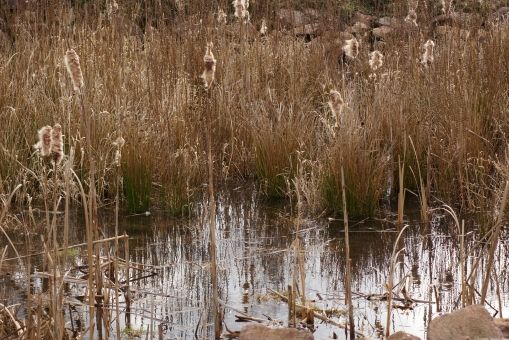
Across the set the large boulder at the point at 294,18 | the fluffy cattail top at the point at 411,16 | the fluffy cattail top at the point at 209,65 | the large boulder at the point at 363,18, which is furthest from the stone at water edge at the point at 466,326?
the large boulder at the point at 363,18

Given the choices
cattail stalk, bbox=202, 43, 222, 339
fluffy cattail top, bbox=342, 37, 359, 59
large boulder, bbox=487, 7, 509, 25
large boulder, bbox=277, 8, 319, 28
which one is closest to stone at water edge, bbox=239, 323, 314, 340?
cattail stalk, bbox=202, 43, 222, 339

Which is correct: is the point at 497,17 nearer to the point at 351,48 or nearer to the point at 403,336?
the point at 351,48

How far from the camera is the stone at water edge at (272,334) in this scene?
2.81m

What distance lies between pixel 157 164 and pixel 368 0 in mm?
10136

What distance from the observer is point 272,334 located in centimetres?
282

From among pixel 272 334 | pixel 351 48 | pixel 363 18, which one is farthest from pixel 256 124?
pixel 363 18

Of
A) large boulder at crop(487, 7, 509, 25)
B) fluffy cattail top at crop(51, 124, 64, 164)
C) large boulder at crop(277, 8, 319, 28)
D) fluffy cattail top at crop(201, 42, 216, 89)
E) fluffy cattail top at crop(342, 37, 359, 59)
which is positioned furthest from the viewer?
large boulder at crop(277, 8, 319, 28)

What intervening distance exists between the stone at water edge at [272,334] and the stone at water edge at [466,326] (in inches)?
16.4

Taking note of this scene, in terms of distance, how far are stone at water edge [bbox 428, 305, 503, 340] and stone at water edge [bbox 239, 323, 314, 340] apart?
416 mm

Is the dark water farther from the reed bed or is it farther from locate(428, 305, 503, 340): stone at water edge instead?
locate(428, 305, 503, 340): stone at water edge

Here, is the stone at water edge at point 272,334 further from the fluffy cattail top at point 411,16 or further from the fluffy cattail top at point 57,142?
the fluffy cattail top at point 411,16

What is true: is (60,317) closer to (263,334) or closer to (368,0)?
(263,334)

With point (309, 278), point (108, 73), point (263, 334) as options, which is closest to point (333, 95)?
point (263, 334)

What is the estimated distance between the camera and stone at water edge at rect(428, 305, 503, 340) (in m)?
2.67
